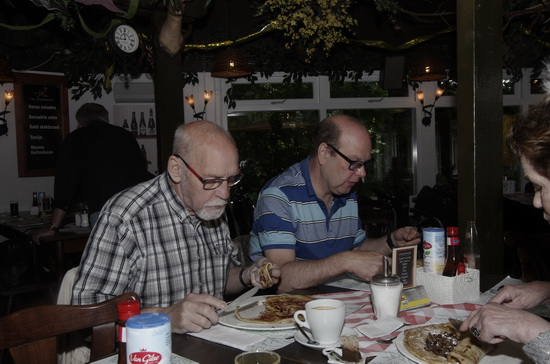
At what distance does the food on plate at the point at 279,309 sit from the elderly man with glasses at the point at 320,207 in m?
0.45

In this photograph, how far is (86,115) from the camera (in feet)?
15.1

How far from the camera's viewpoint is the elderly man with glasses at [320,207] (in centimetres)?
231

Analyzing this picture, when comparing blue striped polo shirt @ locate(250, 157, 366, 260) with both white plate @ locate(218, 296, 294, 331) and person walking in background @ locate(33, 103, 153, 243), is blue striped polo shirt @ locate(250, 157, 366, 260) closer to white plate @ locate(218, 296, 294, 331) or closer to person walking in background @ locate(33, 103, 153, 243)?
white plate @ locate(218, 296, 294, 331)

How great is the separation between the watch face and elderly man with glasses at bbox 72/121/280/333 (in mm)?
2012

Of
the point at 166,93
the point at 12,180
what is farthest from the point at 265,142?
the point at 166,93

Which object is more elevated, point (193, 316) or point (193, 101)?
point (193, 101)

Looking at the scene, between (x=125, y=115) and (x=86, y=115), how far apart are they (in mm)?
3457

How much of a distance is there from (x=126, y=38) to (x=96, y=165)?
1257 mm

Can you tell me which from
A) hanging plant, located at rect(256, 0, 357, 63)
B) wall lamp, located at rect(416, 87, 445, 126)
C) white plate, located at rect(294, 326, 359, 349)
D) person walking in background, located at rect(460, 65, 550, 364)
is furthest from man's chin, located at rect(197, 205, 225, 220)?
wall lamp, located at rect(416, 87, 445, 126)

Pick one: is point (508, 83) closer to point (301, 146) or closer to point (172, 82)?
point (301, 146)

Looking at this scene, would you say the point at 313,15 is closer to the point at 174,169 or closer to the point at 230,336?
the point at 174,169

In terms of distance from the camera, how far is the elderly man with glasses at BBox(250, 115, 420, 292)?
2.31 meters

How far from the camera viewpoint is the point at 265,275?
1.78 metres

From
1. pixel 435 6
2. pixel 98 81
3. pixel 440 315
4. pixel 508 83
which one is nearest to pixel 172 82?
pixel 440 315
